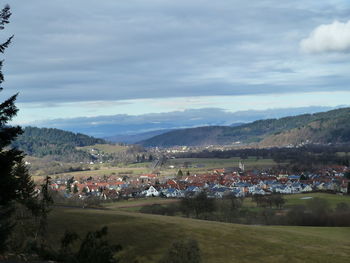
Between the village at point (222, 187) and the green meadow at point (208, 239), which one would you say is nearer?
the green meadow at point (208, 239)

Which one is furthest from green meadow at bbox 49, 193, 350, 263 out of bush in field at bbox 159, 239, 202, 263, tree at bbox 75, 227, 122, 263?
tree at bbox 75, 227, 122, 263

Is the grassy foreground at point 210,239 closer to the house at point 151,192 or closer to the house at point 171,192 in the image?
the house at point 171,192

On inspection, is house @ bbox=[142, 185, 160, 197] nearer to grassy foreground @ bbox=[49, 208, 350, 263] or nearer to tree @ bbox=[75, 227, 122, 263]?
grassy foreground @ bbox=[49, 208, 350, 263]

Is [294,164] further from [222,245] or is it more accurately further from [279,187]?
[222,245]

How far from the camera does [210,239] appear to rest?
145ft

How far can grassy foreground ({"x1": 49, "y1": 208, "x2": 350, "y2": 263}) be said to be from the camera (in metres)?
38.8

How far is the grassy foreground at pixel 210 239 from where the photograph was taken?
38.8 metres

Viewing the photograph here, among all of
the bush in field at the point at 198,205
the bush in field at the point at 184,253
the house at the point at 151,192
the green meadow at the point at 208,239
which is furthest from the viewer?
the house at the point at 151,192

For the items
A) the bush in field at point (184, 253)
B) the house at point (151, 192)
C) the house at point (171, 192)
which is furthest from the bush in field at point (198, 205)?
the bush in field at point (184, 253)

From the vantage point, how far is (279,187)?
128500mm

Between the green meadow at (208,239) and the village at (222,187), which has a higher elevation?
the green meadow at (208,239)

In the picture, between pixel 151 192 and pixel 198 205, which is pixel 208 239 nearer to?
pixel 198 205

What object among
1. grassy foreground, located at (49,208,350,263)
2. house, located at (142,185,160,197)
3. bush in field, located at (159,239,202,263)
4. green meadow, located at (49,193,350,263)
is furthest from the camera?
house, located at (142,185,160,197)

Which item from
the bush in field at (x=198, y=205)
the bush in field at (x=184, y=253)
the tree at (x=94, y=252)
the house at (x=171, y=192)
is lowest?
the house at (x=171, y=192)
